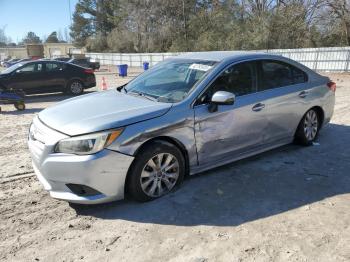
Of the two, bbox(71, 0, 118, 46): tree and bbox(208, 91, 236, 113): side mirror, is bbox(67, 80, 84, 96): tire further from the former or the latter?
bbox(71, 0, 118, 46): tree

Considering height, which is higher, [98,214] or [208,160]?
[208,160]

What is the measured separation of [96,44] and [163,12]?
2135cm

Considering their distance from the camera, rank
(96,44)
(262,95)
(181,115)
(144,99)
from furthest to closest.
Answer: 1. (96,44)
2. (262,95)
3. (144,99)
4. (181,115)

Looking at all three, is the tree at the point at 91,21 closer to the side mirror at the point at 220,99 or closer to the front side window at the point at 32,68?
the front side window at the point at 32,68

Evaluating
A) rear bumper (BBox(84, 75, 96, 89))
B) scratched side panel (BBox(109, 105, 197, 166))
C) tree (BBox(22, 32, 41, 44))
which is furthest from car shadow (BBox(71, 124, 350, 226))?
tree (BBox(22, 32, 41, 44))

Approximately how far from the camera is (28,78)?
1438cm

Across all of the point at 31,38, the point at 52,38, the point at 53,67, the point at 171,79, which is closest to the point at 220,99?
the point at 171,79

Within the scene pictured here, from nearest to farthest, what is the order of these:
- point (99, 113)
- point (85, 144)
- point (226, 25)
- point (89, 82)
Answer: point (85, 144) < point (99, 113) < point (89, 82) < point (226, 25)

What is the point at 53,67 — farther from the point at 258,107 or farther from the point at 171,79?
the point at 258,107

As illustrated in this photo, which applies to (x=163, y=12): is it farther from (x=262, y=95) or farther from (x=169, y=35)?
(x=262, y=95)

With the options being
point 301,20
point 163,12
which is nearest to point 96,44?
point 163,12

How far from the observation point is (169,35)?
42906mm

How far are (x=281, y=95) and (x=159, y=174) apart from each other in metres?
2.33

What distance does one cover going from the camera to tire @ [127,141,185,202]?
3.98 m
